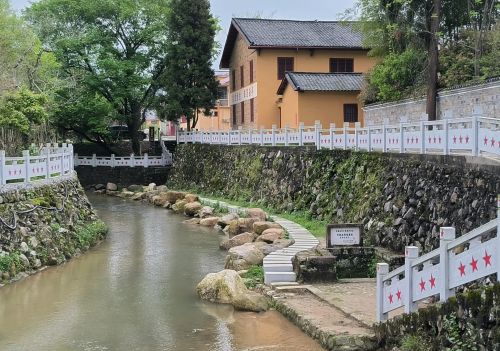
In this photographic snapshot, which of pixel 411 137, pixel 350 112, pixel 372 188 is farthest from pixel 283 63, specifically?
pixel 411 137

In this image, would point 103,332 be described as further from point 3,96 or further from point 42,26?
point 42,26

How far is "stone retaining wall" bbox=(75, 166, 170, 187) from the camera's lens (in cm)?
4425

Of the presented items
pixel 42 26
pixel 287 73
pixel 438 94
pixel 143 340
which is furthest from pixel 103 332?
pixel 42 26

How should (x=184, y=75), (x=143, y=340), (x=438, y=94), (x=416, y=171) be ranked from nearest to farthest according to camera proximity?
(x=143, y=340) < (x=416, y=171) < (x=438, y=94) < (x=184, y=75)

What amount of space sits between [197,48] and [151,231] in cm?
1919

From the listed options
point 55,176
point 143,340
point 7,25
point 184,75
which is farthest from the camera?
point 184,75

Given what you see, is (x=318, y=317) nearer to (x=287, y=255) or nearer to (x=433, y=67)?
(x=287, y=255)

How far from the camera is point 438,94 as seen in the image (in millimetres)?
24484

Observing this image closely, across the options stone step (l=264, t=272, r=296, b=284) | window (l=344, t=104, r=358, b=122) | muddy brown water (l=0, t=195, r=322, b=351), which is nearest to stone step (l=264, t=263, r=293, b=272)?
stone step (l=264, t=272, r=296, b=284)

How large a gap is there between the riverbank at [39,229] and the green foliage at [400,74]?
48.5ft

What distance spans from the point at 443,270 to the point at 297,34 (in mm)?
33779

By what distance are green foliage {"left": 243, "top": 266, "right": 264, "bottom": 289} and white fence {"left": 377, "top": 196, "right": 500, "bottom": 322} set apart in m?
5.35

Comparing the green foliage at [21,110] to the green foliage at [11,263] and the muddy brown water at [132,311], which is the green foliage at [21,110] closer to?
the muddy brown water at [132,311]

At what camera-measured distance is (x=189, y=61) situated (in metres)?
41.7
